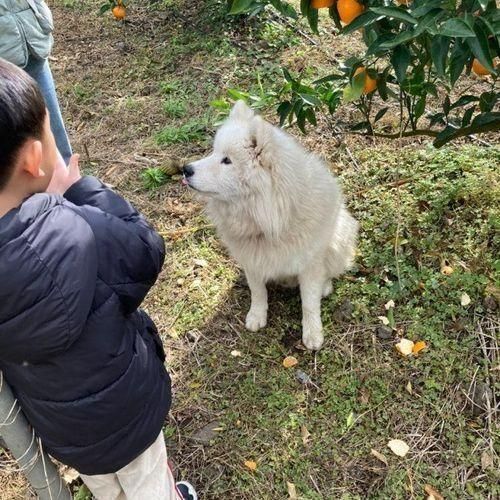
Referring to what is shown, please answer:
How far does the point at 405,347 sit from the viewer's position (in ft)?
7.56

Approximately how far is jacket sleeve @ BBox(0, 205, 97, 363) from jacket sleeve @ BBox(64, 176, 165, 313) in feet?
0.27

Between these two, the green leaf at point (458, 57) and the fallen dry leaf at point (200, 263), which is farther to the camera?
the fallen dry leaf at point (200, 263)

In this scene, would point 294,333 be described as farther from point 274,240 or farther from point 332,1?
point 332,1

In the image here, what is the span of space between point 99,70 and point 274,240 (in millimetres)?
3331

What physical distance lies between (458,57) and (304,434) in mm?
1561

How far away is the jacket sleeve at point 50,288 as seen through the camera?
3.63 ft

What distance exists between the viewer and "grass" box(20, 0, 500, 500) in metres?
2.04

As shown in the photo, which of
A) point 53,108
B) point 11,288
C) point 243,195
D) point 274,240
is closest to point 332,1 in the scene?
point 243,195

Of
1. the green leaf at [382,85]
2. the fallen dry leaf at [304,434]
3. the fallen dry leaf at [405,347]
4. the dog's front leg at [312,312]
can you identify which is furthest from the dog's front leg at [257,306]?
the green leaf at [382,85]

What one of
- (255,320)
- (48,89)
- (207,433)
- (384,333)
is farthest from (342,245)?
(48,89)

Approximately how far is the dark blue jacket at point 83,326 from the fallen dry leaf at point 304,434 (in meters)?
0.77

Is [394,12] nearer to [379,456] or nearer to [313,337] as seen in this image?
[313,337]

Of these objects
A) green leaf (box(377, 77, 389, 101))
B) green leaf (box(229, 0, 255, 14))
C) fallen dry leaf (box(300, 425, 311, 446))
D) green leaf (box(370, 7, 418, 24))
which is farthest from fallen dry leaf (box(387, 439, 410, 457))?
green leaf (box(229, 0, 255, 14))

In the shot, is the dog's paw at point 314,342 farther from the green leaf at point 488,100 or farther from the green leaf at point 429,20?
the green leaf at point 429,20
